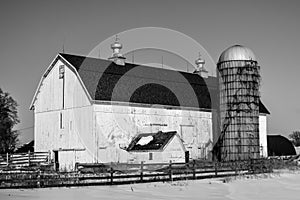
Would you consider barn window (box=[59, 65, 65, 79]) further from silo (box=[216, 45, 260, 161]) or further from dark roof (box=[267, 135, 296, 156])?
dark roof (box=[267, 135, 296, 156])

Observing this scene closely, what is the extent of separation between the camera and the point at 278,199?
50.9 feet

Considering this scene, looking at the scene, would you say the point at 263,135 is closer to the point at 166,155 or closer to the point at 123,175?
the point at 166,155

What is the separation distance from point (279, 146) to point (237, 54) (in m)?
16.1

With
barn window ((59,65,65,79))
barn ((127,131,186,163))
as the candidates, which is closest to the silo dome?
barn ((127,131,186,163))

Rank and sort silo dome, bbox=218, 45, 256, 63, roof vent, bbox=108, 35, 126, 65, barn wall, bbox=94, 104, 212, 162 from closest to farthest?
1. barn wall, bbox=94, 104, 212, 162
2. silo dome, bbox=218, 45, 256, 63
3. roof vent, bbox=108, 35, 126, 65

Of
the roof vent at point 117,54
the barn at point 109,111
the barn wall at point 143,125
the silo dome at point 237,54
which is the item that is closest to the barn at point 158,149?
the barn at point 109,111

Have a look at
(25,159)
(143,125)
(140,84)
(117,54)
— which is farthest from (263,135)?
(25,159)

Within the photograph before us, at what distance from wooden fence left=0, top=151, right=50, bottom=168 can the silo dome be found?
597 inches

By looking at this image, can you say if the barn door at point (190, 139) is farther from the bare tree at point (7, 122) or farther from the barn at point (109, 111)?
the bare tree at point (7, 122)

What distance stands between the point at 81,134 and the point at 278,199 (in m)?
18.5

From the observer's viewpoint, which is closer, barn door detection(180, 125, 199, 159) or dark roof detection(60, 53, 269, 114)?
dark roof detection(60, 53, 269, 114)

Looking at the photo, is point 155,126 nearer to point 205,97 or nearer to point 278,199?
point 205,97

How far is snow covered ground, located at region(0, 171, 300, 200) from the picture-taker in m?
15.8

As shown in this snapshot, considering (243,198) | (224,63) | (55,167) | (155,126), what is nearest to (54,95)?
(55,167)
